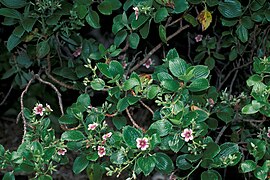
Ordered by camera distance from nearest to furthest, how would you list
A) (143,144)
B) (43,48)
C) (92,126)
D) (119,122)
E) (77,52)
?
(143,144), (92,126), (119,122), (43,48), (77,52)

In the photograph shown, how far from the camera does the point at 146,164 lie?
152 cm

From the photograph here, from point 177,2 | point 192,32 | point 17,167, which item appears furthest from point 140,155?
point 192,32

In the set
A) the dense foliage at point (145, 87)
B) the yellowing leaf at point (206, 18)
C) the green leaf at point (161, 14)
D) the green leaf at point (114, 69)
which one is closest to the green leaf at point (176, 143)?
the dense foliage at point (145, 87)

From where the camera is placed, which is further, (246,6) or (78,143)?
(246,6)

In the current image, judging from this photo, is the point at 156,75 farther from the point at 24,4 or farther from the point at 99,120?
the point at 24,4

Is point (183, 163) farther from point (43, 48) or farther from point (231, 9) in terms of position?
point (43, 48)

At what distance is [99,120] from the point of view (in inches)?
66.4

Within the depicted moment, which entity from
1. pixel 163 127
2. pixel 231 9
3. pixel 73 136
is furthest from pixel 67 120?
pixel 231 9

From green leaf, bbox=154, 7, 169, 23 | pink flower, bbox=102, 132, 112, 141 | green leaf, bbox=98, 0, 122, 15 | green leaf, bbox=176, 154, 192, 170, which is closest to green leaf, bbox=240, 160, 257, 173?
green leaf, bbox=176, 154, 192, 170

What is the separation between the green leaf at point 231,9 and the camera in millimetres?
1941

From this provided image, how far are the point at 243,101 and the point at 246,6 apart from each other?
329 millimetres

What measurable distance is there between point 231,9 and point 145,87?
1.55ft

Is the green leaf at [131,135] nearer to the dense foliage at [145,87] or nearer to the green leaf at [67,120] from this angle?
the dense foliage at [145,87]

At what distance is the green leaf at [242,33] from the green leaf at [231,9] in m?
0.07
